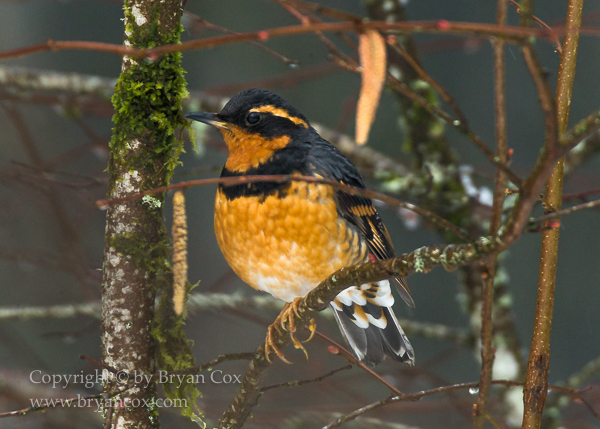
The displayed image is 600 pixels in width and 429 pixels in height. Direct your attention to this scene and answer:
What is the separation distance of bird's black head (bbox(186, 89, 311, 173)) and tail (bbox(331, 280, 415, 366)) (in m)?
0.81

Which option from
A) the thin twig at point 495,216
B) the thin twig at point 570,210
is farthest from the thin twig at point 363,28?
the thin twig at point 570,210

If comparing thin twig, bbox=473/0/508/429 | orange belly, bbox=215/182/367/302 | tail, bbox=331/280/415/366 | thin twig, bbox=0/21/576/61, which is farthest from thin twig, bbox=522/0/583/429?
tail, bbox=331/280/415/366

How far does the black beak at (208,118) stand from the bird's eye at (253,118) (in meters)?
0.09

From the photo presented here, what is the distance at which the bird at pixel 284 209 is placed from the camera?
219 cm

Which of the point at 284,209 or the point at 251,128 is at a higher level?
the point at 251,128

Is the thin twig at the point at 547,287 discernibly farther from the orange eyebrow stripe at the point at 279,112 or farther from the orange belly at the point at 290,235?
the orange eyebrow stripe at the point at 279,112

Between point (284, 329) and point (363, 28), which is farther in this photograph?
point (284, 329)

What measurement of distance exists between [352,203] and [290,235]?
34cm

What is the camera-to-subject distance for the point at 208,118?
217 centimetres

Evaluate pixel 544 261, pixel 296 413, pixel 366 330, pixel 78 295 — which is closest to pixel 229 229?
pixel 366 330

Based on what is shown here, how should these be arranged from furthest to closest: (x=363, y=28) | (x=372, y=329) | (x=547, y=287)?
1. (x=372, y=329)
2. (x=547, y=287)
3. (x=363, y=28)

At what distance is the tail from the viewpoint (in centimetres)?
279

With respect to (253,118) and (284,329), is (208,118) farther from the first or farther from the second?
(284,329)

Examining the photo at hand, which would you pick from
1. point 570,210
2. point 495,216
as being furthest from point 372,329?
point 570,210
